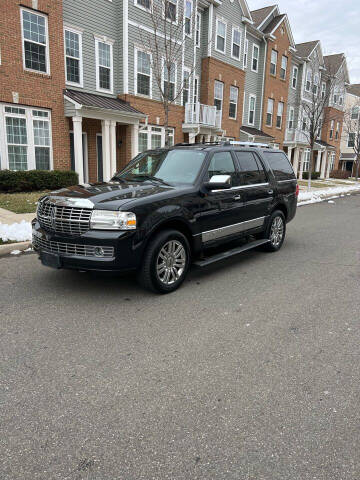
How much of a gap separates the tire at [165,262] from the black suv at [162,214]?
0.04 feet

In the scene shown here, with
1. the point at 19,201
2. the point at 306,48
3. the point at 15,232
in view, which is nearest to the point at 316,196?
the point at 19,201

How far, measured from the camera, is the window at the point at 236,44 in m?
23.2

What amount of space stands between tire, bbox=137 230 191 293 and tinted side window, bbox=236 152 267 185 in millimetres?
1902

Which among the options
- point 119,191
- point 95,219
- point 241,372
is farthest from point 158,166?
point 241,372

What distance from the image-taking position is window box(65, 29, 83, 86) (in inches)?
584

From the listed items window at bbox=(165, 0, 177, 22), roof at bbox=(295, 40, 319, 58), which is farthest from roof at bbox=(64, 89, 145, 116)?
roof at bbox=(295, 40, 319, 58)

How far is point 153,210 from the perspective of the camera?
4.60 metres

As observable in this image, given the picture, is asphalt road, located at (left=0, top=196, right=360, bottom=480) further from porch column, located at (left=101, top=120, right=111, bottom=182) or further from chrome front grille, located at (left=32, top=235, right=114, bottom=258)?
porch column, located at (left=101, top=120, right=111, bottom=182)

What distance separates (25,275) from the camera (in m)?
5.48

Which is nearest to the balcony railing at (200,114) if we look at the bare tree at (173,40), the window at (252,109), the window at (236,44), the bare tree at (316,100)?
the bare tree at (173,40)

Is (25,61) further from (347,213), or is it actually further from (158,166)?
(347,213)

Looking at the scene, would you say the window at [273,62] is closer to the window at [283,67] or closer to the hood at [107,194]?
the window at [283,67]

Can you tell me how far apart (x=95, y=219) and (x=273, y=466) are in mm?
3110

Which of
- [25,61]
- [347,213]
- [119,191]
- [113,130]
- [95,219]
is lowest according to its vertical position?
[347,213]
